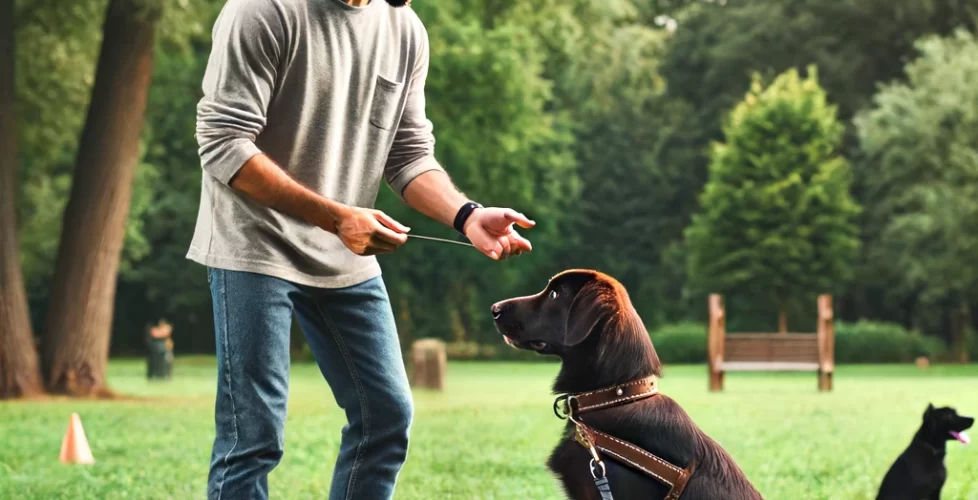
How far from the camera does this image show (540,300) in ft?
14.9

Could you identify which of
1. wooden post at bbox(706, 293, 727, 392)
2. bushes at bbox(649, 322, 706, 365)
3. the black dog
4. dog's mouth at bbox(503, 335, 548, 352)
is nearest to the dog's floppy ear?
dog's mouth at bbox(503, 335, 548, 352)

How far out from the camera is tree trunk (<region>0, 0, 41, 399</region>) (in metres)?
16.9

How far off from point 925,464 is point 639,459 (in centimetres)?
287

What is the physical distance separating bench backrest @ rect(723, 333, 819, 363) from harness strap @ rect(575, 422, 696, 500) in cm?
1669

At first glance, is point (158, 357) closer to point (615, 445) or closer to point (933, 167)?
point (933, 167)

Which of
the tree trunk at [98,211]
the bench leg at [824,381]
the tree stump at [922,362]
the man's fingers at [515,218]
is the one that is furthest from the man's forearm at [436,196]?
the tree stump at [922,362]

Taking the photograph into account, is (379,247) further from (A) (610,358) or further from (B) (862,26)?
(B) (862,26)

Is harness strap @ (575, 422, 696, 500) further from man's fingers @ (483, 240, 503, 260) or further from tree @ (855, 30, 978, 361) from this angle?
tree @ (855, 30, 978, 361)

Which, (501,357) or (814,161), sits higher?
(814,161)

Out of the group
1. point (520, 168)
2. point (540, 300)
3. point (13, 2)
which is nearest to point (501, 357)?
point (520, 168)

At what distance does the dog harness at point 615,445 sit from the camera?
3.95 m

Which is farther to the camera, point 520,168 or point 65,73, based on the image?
point 520,168

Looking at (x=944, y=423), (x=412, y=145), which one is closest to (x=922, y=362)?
(x=944, y=423)

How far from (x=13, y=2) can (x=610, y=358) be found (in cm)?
1521
